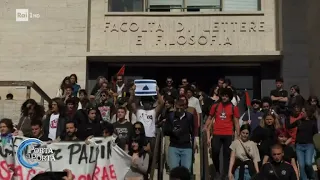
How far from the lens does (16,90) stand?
18.1m

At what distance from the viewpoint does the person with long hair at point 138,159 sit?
35.1 feet

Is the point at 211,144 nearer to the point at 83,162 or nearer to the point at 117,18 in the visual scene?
the point at 83,162

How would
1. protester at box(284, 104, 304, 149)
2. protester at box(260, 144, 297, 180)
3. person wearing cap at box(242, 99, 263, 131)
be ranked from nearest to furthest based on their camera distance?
protester at box(260, 144, 297, 180), protester at box(284, 104, 304, 149), person wearing cap at box(242, 99, 263, 131)

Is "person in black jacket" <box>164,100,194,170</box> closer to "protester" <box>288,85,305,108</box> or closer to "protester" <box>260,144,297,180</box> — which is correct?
"protester" <box>260,144,297,180</box>

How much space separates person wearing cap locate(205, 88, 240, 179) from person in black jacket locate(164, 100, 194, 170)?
1.56 ft

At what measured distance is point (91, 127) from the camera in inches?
439

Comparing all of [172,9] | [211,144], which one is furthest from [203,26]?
[211,144]

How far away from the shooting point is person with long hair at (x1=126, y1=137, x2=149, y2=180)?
10688 mm

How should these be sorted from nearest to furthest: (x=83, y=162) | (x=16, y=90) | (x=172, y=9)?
(x=83, y=162), (x=16, y=90), (x=172, y=9)

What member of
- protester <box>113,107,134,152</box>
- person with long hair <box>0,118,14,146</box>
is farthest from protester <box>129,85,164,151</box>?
person with long hair <box>0,118,14,146</box>

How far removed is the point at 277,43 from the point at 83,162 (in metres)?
10.1

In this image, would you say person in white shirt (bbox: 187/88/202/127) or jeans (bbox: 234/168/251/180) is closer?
jeans (bbox: 234/168/251/180)

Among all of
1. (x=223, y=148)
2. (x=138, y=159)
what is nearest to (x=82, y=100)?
(x=138, y=159)

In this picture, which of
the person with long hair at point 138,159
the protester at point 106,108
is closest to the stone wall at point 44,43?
the protester at point 106,108
